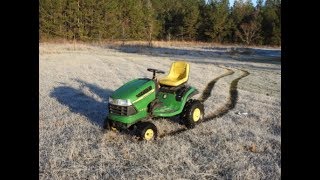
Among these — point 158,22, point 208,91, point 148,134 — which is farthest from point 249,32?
point 148,134

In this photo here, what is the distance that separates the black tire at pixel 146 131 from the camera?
6.46 m

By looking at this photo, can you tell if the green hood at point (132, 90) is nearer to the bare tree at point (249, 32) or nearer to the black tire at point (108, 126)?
the black tire at point (108, 126)

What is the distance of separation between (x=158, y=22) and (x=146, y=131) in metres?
55.1

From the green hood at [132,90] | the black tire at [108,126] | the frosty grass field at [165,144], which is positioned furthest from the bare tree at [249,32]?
the black tire at [108,126]

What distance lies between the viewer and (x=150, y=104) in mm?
6910

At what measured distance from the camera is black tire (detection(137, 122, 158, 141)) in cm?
646

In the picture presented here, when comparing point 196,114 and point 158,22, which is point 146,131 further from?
point 158,22

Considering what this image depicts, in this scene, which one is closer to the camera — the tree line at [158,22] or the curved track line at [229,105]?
the curved track line at [229,105]

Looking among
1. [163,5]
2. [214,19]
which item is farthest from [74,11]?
[163,5]

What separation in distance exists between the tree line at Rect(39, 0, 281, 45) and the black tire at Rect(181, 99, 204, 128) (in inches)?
1513

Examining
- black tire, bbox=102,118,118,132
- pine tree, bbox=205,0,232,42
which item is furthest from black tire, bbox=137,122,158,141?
pine tree, bbox=205,0,232,42
